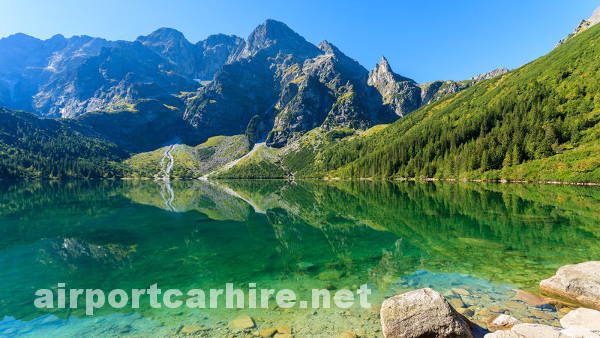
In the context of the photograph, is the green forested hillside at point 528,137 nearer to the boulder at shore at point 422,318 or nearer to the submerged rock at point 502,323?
the submerged rock at point 502,323

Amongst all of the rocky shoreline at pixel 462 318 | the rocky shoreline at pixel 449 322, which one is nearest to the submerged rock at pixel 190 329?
the rocky shoreline at pixel 462 318

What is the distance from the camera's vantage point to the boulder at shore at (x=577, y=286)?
13.8m

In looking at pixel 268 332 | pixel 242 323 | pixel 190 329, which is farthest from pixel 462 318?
pixel 190 329

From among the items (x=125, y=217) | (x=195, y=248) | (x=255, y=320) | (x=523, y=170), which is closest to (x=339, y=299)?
(x=255, y=320)

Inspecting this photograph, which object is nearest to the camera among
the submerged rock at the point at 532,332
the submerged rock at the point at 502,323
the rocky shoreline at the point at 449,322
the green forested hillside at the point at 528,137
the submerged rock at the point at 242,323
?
the submerged rock at the point at 532,332

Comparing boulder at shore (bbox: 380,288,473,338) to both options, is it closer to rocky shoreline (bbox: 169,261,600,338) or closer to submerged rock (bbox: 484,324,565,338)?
rocky shoreline (bbox: 169,261,600,338)

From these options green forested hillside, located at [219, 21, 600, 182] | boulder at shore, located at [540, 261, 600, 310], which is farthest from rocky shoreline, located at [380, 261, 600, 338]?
green forested hillside, located at [219, 21, 600, 182]

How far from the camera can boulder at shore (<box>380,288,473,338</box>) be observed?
10867 mm

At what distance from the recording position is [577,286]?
47.0 feet

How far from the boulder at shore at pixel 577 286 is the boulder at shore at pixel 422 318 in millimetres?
7525

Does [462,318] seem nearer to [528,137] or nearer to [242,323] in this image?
[242,323]

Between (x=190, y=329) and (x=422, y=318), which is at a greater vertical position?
(x=422, y=318)

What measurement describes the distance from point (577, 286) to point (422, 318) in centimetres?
1011

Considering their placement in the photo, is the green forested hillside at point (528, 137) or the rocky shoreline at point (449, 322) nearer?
the rocky shoreline at point (449, 322)
